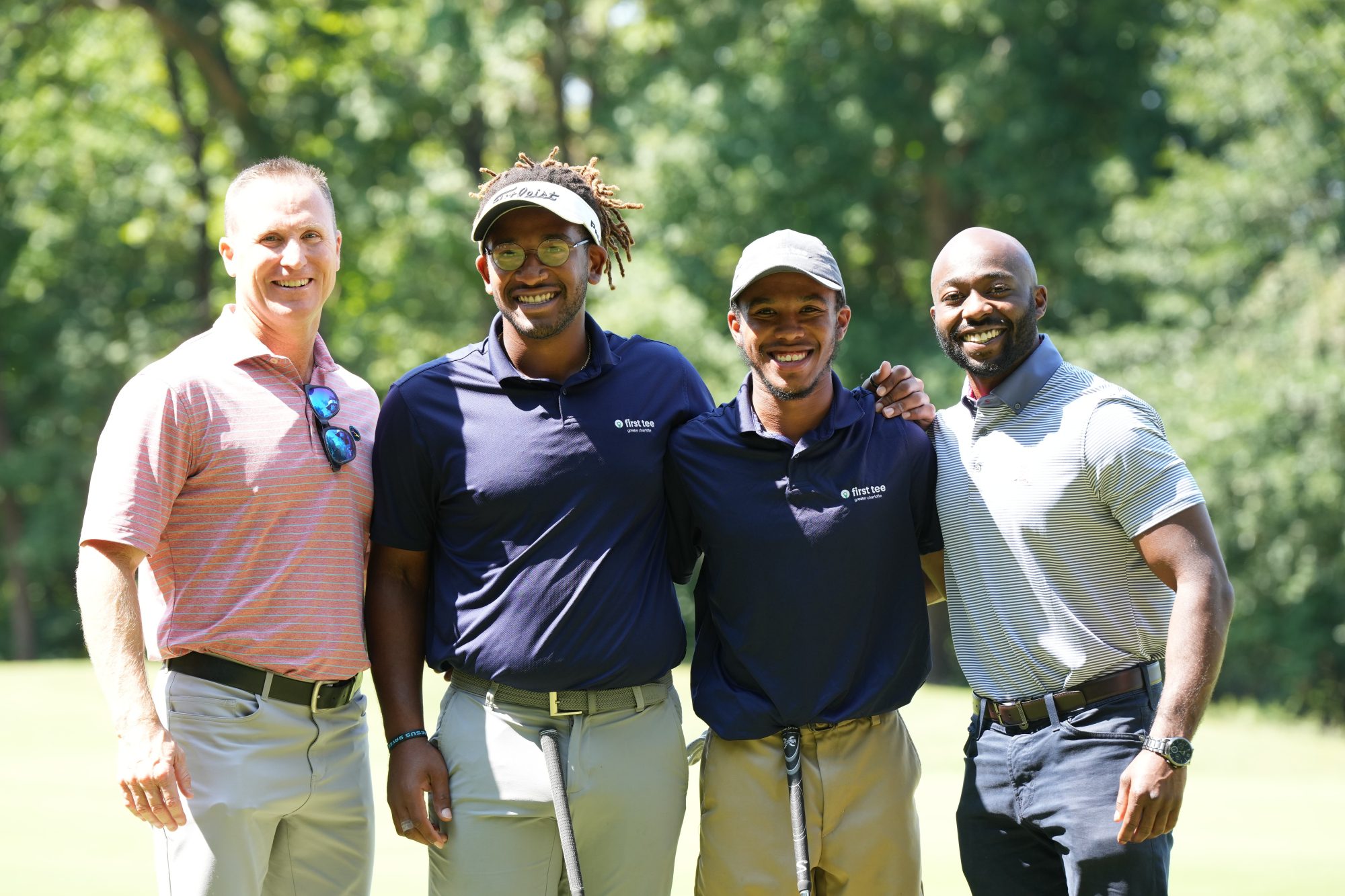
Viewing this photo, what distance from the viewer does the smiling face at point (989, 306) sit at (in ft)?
14.8

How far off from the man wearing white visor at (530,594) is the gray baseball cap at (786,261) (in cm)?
48

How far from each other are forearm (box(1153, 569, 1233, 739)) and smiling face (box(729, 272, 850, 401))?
1.23 metres

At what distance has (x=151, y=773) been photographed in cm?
400

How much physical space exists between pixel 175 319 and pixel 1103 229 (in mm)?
18421

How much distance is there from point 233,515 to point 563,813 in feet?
4.24

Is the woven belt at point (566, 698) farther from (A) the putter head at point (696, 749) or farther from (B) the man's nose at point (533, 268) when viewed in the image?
(B) the man's nose at point (533, 268)

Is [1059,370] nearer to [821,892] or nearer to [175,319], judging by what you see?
[821,892]

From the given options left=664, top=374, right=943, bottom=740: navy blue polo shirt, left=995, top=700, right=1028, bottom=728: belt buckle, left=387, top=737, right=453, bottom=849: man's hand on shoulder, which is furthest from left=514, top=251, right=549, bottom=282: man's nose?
left=995, top=700, right=1028, bottom=728: belt buckle

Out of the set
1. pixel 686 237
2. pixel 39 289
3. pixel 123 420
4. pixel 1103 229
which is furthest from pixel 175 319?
pixel 123 420

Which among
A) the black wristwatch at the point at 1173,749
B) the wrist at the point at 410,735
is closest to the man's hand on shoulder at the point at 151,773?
→ the wrist at the point at 410,735

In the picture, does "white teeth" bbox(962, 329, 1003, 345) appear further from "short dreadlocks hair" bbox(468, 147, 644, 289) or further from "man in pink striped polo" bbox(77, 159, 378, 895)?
"man in pink striped polo" bbox(77, 159, 378, 895)

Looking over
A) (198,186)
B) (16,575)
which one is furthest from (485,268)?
(16,575)

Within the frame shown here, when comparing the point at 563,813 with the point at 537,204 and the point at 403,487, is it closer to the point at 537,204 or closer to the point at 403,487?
the point at 403,487

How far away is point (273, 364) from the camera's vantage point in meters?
4.55
